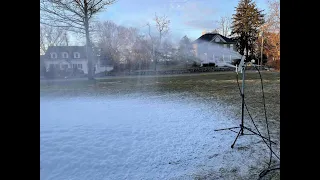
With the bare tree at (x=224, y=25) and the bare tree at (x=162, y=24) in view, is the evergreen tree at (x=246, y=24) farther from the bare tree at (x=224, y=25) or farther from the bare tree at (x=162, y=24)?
the bare tree at (x=162, y=24)

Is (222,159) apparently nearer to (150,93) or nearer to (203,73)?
(150,93)

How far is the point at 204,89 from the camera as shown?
648 cm

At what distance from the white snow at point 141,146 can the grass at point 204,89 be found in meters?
0.23

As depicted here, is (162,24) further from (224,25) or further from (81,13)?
(81,13)

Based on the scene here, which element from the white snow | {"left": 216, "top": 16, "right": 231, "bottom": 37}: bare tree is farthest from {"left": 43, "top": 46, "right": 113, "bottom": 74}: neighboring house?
{"left": 216, "top": 16, "right": 231, "bottom": 37}: bare tree

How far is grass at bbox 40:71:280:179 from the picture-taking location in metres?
3.38

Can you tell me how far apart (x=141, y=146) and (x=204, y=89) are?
4472mm

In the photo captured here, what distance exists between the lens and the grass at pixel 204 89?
3.38m

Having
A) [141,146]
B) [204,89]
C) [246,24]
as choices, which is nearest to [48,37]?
[141,146]

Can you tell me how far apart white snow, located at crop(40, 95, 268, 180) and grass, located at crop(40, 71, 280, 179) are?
9.1 inches

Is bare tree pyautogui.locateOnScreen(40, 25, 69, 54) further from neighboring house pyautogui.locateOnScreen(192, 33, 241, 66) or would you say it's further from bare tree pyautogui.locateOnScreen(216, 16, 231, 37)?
neighboring house pyautogui.locateOnScreen(192, 33, 241, 66)

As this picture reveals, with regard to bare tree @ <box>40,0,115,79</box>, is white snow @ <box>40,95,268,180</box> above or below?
below

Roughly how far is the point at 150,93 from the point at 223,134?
3726mm
